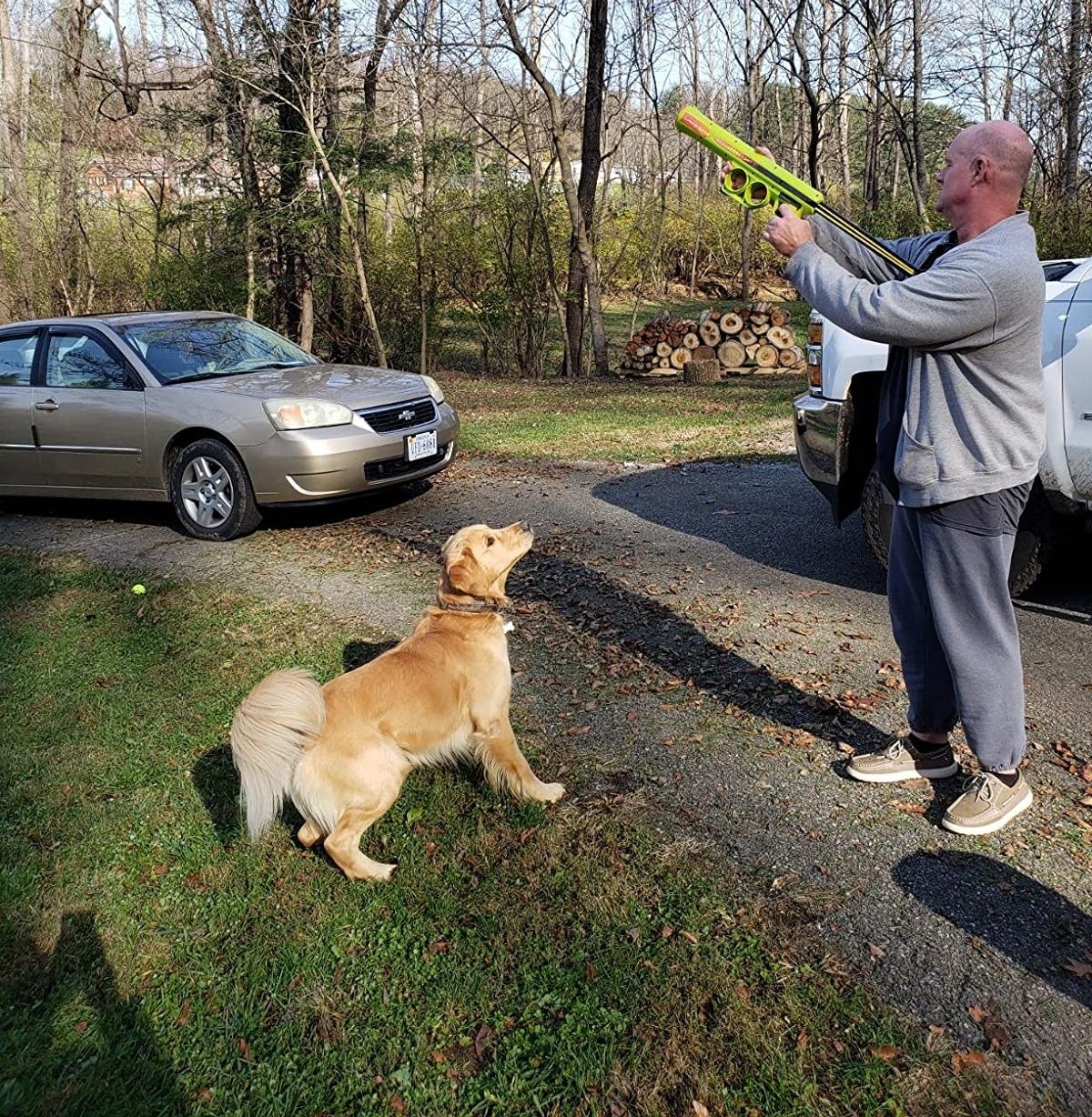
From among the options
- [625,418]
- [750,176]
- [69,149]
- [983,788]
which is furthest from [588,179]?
[983,788]

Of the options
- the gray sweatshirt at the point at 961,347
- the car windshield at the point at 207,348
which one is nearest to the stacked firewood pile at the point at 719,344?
the car windshield at the point at 207,348

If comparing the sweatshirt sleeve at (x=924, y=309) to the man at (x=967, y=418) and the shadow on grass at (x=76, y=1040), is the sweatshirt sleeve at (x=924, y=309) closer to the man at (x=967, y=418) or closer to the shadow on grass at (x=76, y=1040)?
the man at (x=967, y=418)

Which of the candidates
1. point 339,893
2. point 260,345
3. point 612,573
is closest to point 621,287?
point 260,345

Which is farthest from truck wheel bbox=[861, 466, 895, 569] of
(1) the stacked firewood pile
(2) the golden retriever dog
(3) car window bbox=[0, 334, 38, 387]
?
(1) the stacked firewood pile

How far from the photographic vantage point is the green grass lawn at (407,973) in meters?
2.39

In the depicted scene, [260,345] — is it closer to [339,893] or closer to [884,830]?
[339,893]

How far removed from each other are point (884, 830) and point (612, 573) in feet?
9.85

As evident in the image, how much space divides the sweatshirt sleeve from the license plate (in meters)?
4.97

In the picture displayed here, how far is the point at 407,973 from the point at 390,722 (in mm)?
804

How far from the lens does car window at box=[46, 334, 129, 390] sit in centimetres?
772

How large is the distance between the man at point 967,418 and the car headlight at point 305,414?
4.58m

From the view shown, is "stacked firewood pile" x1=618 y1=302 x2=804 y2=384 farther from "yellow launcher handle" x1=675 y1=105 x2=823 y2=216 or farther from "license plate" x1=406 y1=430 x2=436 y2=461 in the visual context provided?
"yellow launcher handle" x1=675 y1=105 x2=823 y2=216

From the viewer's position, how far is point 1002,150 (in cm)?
282

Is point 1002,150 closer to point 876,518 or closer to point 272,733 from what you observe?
point 272,733
